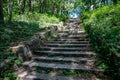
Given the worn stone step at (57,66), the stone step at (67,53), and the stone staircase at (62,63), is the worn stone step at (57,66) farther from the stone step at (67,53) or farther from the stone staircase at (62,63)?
the stone step at (67,53)

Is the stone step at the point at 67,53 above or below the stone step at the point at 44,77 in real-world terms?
above

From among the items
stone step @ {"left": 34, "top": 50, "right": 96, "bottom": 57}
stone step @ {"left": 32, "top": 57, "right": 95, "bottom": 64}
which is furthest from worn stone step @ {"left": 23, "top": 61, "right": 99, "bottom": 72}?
stone step @ {"left": 34, "top": 50, "right": 96, "bottom": 57}

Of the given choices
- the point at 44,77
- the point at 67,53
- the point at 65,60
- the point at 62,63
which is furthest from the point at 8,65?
the point at 67,53

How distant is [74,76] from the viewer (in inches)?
189

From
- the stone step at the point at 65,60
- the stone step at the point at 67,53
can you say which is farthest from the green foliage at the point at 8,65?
the stone step at the point at 67,53

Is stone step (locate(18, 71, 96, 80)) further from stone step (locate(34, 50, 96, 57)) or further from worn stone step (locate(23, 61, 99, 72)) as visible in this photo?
stone step (locate(34, 50, 96, 57))

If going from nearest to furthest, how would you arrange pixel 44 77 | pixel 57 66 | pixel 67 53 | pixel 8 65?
pixel 44 77 → pixel 8 65 → pixel 57 66 → pixel 67 53

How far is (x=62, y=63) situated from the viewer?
18.9ft

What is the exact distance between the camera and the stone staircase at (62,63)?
15.9ft

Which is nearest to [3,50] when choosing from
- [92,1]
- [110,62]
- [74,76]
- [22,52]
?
[22,52]

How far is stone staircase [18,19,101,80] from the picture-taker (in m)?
4.84

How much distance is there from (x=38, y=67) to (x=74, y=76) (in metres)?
1.35

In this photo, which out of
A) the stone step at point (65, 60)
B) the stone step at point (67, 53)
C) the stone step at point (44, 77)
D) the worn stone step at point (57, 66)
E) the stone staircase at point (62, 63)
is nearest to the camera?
the stone step at point (44, 77)

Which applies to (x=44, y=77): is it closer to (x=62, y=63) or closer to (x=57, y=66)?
(x=57, y=66)
